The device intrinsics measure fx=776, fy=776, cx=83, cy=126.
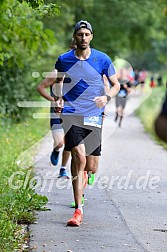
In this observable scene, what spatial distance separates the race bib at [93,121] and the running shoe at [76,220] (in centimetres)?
94

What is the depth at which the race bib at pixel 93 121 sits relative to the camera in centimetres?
829

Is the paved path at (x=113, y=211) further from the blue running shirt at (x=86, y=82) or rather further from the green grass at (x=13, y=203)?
the blue running shirt at (x=86, y=82)

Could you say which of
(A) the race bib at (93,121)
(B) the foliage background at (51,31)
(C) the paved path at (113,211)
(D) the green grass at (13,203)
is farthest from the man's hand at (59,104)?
(C) the paved path at (113,211)

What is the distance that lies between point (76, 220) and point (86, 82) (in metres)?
1.48

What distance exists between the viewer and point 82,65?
830 centimetres

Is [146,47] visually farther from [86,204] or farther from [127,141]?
[86,204]

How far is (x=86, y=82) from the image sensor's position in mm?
8305

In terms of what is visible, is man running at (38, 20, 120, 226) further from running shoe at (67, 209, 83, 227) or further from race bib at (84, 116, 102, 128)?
running shoe at (67, 209, 83, 227)

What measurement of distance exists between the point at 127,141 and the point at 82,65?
11236 mm

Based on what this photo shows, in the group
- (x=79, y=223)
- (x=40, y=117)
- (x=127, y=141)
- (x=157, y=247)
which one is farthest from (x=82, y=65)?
(x=40, y=117)

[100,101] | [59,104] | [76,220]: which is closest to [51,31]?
[59,104]

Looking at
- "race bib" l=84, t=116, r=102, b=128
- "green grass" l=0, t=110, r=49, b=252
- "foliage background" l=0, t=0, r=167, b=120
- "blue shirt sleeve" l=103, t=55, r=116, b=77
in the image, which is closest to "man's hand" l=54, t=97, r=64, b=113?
"race bib" l=84, t=116, r=102, b=128

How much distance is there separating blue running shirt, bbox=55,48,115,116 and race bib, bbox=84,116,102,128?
1.3 inches

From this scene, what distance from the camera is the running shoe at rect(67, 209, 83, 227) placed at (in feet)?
26.1
